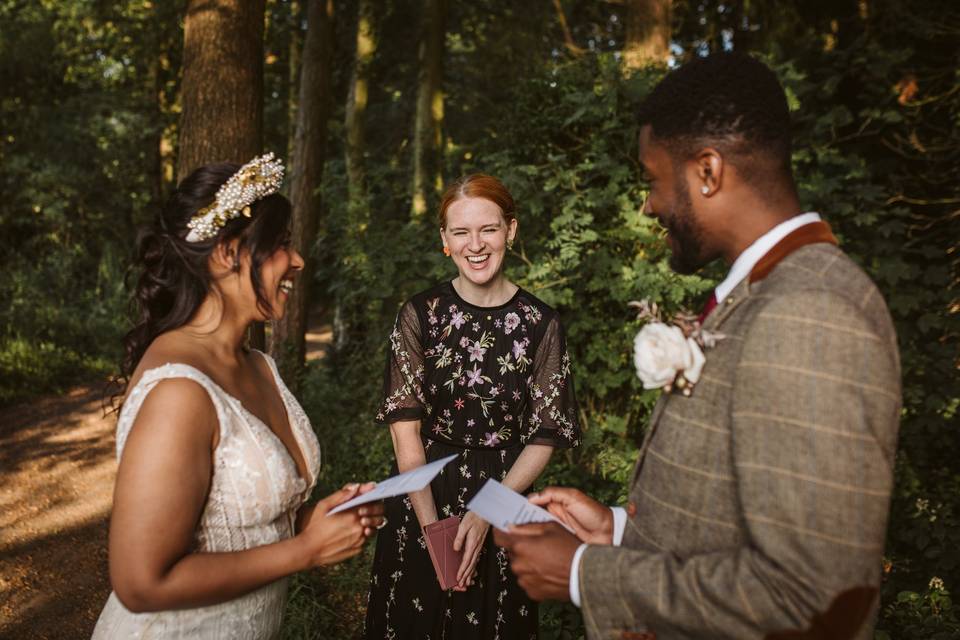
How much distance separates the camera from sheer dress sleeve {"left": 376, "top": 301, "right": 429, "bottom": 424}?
2.71 meters

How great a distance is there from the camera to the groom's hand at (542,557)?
1476mm

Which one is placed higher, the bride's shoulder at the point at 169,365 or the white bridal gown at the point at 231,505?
the bride's shoulder at the point at 169,365

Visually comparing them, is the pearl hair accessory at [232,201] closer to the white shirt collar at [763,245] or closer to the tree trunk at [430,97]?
the white shirt collar at [763,245]

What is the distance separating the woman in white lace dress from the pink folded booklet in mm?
537

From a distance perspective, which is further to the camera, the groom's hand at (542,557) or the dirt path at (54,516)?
the dirt path at (54,516)

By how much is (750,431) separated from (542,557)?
59 centimetres

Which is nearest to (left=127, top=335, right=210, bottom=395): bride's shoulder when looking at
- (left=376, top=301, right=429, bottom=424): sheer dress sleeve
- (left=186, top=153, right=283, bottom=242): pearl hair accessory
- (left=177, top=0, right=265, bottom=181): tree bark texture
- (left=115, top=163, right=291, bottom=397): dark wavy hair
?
(left=115, top=163, right=291, bottom=397): dark wavy hair

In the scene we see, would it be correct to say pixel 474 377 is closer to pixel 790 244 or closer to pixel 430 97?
pixel 790 244

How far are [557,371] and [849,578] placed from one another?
168cm

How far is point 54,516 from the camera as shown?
→ 584 centimetres

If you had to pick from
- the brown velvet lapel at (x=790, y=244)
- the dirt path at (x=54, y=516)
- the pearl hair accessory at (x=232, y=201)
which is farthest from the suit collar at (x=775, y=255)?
the dirt path at (x=54, y=516)

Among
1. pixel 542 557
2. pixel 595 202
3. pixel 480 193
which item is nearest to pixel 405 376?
pixel 480 193

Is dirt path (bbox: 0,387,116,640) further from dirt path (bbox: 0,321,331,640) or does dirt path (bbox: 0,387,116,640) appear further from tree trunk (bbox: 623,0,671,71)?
tree trunk (bbox: 623,0,671,71)

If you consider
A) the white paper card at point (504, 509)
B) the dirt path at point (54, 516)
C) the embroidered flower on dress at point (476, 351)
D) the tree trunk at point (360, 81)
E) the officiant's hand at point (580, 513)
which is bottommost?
the dirt path at point (54, 516)
